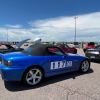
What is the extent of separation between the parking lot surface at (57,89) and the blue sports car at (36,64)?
32 centimetres

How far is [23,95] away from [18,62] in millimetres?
1162

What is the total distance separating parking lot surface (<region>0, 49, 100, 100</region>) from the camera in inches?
206

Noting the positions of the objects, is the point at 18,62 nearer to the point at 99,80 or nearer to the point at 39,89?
the point at 39,89

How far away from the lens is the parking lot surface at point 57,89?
5.23m

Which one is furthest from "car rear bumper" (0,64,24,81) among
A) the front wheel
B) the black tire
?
the front wheel

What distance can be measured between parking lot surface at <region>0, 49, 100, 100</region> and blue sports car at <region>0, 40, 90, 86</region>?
0.32m

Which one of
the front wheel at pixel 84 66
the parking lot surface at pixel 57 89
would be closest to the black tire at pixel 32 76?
the parking lot surface at pixel 57 89

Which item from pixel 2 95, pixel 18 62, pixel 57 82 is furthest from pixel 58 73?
pixel 2 95

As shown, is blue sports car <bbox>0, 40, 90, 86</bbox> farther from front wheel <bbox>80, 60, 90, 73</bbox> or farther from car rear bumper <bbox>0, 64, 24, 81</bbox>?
front wheel <bbox>80, 60, 90, 73</bbox>

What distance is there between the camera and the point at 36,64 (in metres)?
6.43

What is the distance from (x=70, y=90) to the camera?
230 inches

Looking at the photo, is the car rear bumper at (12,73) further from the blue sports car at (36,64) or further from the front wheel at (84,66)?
the front wheel at (84,66)

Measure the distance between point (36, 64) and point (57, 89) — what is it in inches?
44.8

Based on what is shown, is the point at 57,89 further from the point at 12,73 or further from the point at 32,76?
the point at 12,73
